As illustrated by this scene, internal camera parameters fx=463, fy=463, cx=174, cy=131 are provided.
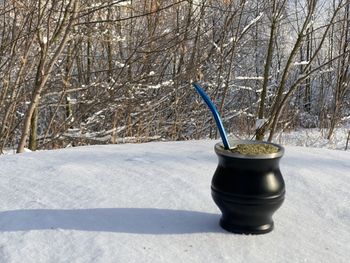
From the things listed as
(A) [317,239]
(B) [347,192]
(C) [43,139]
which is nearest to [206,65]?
(C) [43,139]

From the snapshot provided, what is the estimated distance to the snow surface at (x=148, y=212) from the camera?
1.54 m

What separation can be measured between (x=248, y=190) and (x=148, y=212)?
445 millimetres

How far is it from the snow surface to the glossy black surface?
0.05 metres

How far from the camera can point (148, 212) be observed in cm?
184

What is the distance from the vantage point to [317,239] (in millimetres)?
1688

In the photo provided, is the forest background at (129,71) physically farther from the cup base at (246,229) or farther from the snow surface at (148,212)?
the cup base at (246,229)

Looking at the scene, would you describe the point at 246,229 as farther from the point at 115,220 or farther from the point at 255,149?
the point at 115,220

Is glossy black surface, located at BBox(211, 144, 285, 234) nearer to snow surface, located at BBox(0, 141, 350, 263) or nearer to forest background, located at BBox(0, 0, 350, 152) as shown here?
snow surface, located at BBox(0, 141, 350, 263)

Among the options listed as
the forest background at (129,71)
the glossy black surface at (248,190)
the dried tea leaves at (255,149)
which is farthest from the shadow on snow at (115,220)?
the forest background at (129,71)

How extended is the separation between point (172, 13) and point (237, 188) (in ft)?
19.2

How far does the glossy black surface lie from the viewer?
1.61 meters

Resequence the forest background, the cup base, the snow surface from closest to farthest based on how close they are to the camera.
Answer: the snow surface < the cup base < the forest background

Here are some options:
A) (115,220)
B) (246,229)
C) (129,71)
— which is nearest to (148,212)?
(115,220)

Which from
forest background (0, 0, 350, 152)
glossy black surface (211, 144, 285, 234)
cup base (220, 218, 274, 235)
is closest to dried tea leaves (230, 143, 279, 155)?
glossy black surface (211, 144, 285, 234)
